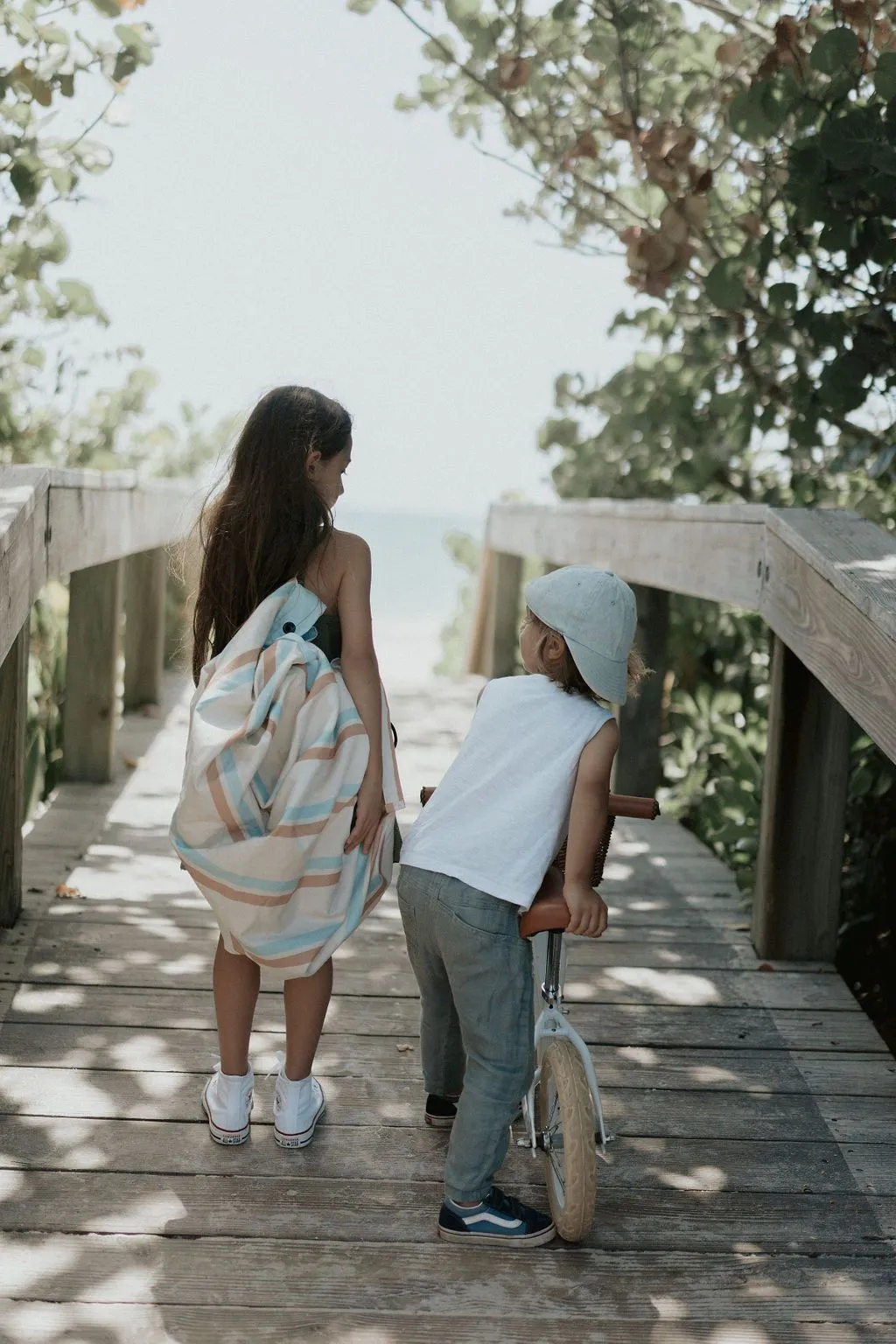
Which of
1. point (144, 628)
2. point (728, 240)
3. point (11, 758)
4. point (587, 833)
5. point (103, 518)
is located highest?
point (728, 240)

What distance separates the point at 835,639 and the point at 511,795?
0.83 metres

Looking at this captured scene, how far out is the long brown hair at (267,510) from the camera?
2453 mm

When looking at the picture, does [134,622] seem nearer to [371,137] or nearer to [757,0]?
[757,0]

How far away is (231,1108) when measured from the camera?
2.51 metres

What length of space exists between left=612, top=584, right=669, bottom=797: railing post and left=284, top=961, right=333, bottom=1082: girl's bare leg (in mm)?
2423

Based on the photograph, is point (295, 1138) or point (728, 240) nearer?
point (295, 1138)

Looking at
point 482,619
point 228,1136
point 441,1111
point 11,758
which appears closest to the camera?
point 228,1136

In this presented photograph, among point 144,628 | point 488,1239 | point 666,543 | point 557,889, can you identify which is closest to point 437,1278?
point 488,1239

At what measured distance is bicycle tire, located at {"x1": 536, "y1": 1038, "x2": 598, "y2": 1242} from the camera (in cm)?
217

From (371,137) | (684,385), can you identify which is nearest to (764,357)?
(684,385)

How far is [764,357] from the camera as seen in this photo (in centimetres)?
474

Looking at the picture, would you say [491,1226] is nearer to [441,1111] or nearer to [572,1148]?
[572,1148]

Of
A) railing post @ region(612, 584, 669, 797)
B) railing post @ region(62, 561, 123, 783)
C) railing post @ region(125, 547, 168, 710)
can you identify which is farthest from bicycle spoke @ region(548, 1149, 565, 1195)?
railing post @ region(125, 547, 168, 710)

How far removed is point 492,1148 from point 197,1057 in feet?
2.71
